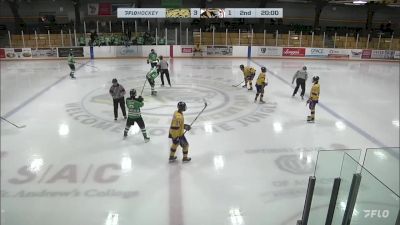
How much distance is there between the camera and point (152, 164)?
738cm

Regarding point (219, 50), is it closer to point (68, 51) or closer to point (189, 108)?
point (68, 51)

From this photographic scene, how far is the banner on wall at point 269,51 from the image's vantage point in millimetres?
24234

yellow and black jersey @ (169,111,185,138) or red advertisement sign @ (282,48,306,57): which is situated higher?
red advertisement sign @ (282,48,306,57)

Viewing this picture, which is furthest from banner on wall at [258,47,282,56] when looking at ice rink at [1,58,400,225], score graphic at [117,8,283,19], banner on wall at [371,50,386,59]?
ice rink at [1,58,400,225]

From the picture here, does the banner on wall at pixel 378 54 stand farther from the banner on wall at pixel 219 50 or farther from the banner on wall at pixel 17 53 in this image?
the banner on wall at pixel 17 53

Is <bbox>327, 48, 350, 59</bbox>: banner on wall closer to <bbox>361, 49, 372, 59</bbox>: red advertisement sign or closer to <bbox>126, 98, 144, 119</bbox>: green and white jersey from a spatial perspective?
<bbox>361, 49, 372, 59</bbox>: red advertisement sign

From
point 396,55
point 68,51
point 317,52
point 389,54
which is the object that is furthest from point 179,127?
point 396,55

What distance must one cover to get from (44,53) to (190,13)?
31.6 ft

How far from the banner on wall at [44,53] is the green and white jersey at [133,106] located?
1703 cm

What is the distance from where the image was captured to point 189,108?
11.6 m

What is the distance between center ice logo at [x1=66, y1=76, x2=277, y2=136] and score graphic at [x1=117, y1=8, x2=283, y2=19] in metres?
9.45

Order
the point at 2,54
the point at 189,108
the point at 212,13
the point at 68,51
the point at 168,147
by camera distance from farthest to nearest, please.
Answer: the point at 212,13
the point at 68,51
the point at 2,54
the point at 189,108
the point at 168,147

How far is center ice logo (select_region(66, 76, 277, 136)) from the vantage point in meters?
9.91

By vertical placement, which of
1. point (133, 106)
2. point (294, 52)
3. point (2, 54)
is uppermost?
point (294, 52)
